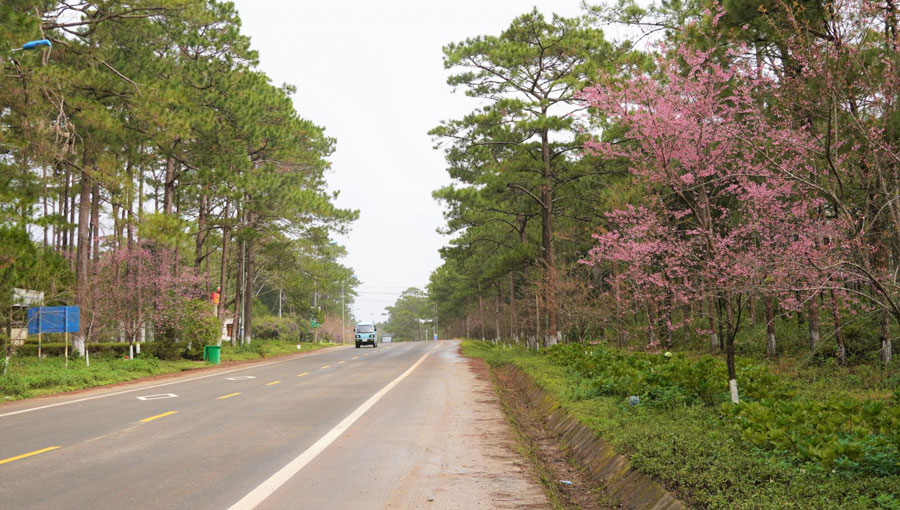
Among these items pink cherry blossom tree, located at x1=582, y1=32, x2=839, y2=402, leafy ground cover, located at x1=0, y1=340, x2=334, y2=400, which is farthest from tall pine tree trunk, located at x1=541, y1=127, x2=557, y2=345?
leafy ground cover, located at x1=0, y1=340, x2=334, y2=400

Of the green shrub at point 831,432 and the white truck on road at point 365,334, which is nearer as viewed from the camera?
the green shrub at point 831,432

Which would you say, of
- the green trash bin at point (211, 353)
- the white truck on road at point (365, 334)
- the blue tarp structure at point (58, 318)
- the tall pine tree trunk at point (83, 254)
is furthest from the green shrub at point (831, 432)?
the white truck on road at point (365, 334)

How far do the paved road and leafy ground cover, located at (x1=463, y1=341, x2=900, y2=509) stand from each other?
1483 mm

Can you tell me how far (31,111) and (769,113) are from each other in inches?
847

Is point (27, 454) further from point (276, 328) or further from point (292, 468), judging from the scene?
point (276, 328)

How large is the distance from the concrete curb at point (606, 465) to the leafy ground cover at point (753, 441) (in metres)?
0.12

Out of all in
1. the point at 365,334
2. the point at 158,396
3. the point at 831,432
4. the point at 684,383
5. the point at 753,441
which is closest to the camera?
the point at 831,432

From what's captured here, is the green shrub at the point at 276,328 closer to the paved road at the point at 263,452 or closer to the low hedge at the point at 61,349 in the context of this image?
the low hedge at the point at 61,349

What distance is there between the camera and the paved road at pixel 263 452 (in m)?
6.41

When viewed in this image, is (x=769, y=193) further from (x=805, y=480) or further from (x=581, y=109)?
(x=581, y=109)

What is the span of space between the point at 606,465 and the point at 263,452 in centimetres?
444

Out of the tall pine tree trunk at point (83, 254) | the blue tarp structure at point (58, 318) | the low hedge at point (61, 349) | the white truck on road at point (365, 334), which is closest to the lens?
the blue tarp structure at point (58, 318)

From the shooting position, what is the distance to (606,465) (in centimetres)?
771

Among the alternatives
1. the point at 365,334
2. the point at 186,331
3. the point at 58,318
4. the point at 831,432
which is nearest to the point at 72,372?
the point at 58,318
